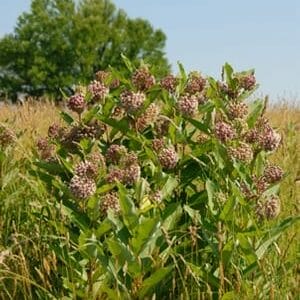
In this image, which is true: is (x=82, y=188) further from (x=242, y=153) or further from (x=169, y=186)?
(x=242, y=153)

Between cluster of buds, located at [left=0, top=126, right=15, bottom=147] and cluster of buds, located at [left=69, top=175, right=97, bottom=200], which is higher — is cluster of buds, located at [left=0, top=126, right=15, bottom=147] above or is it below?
above

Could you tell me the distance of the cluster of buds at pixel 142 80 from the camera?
222 centimetres

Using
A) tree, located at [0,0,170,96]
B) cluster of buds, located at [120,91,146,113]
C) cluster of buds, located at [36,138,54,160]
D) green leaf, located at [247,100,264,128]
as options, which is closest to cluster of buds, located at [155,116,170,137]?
cluster of buds, located at [120,91,146,113]

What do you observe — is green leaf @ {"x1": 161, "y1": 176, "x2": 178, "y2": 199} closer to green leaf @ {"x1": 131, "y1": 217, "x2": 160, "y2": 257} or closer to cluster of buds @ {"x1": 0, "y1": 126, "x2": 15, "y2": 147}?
green leaf @ {"x1": 131, "y1": 217, "x2": 160, "y2": 257}

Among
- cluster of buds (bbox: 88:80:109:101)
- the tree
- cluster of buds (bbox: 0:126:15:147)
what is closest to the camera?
cluster of buds (bbox: 88:80:109:101)

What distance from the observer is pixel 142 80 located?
222cm

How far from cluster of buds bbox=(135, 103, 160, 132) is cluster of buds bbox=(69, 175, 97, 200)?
1.06ft

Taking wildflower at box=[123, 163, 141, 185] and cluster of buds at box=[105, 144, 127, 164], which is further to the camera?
cluster of buds at box=[105, 144, 127, 164]

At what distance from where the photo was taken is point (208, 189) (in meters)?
2.06

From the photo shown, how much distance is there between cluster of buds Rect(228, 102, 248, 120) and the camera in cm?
218

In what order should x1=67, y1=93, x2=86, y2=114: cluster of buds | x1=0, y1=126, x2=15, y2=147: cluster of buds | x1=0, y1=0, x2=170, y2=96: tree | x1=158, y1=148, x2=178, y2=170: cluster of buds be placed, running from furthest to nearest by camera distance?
x1=0, y1=0, x2=170, y2=96: tree, x1=0, y1=126, x2=15, y2=147: cluster of buds, x1=67, y1=93, x2=86, y2=114: cluster of buds, x1=158, y1=148, x2=178, y2=170: cluster of buds

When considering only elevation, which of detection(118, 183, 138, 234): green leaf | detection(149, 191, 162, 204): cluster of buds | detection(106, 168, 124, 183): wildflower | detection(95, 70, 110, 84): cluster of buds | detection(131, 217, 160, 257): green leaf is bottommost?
detection(131, 217, 160, 257): green leaf

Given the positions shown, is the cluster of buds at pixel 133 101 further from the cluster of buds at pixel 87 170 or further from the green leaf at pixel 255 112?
the green leaf at pixel 255 112

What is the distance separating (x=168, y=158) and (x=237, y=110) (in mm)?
282
